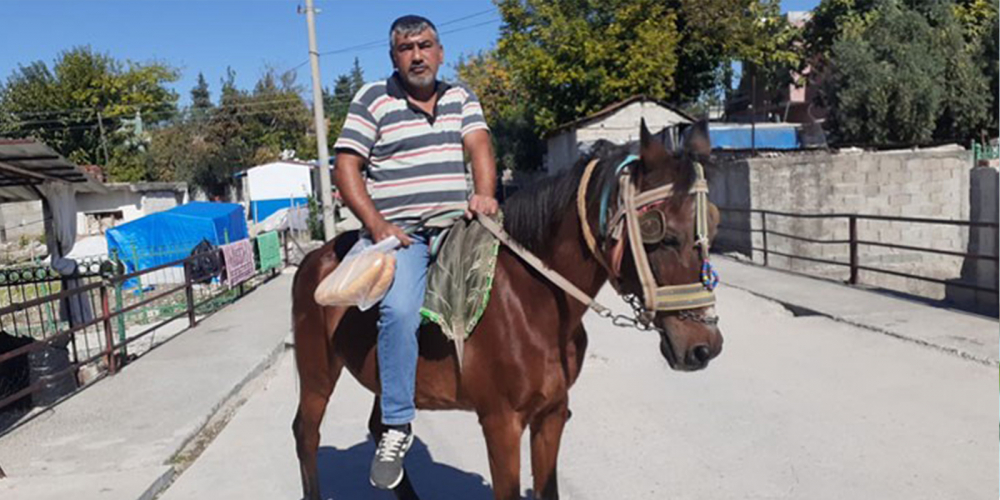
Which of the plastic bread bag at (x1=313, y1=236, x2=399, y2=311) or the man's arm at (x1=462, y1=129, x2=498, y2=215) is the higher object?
the man's arm at (x1=462, y1=129, x2=498, y2=215)

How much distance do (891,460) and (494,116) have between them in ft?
141

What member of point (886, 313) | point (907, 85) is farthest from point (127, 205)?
point (886, 313)

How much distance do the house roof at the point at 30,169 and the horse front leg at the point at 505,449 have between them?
638 cm

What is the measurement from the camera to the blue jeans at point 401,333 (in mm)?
2980

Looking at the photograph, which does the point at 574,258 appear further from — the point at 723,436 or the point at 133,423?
the point at 133,423

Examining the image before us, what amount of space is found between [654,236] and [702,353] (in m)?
0.41

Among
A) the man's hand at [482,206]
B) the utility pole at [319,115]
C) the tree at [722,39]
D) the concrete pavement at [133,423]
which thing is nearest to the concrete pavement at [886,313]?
the man's hand at [482,206]

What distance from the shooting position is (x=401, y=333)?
9.84 ft

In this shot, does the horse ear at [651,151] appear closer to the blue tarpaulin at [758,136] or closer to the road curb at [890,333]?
the road curb at [890,333]

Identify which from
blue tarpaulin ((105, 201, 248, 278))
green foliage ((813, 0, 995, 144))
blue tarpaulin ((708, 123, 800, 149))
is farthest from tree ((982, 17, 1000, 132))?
blue tarpaulin ((105, 201, 248, 278))

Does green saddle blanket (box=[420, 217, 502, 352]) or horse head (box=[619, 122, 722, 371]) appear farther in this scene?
green saddle blanket (box=[420, 217, 502, 352])

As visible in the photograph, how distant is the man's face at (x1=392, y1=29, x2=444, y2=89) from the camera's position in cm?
315

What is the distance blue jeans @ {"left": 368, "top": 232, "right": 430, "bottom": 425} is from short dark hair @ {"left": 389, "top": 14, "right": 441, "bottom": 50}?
0.88m

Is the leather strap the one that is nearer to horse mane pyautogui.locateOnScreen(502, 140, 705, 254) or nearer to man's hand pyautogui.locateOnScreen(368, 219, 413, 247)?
horse mane pyautogui.locateOnScreen(502, 140, 705, 254)
